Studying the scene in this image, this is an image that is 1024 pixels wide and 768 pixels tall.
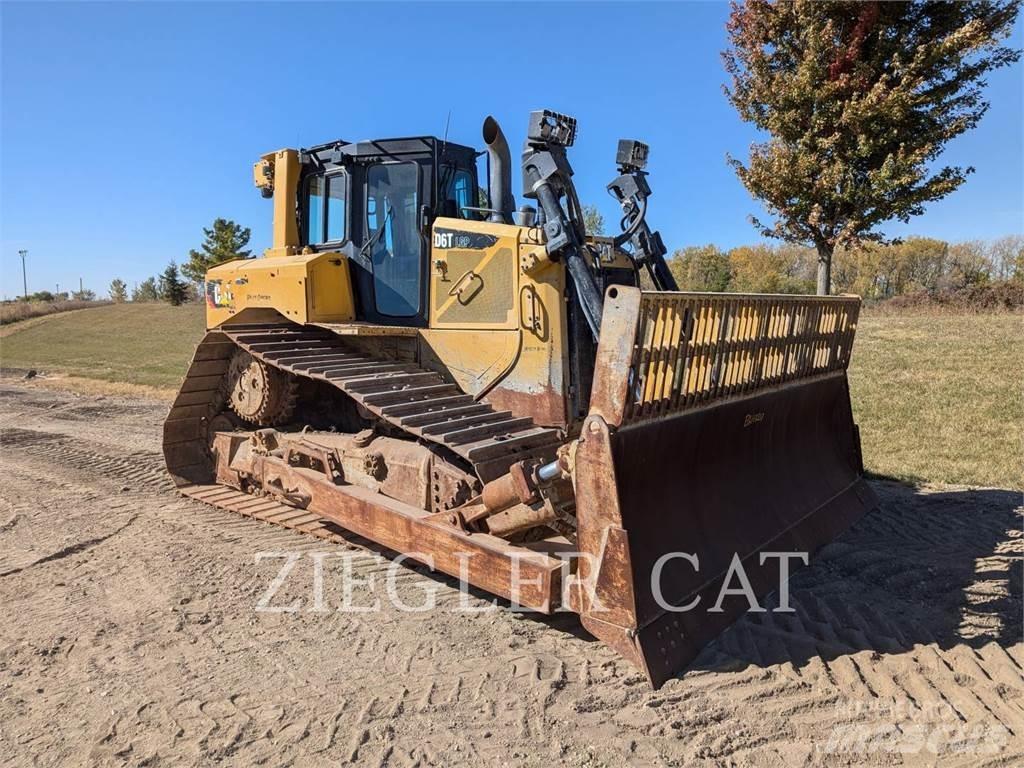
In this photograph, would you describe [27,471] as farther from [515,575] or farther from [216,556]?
[515,575]

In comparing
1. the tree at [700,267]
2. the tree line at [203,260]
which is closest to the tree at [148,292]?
the tree line at [203,260]

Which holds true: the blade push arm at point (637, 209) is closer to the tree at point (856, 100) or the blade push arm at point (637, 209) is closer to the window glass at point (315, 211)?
the window glass at point (315, 211)

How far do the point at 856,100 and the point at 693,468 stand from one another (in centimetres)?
797

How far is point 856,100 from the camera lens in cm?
980

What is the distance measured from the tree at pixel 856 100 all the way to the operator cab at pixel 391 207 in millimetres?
6595

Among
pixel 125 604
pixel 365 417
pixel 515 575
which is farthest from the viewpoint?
pixel 365 417

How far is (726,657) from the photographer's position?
11.5 feet

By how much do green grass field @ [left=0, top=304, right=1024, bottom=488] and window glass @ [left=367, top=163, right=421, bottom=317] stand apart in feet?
16.6

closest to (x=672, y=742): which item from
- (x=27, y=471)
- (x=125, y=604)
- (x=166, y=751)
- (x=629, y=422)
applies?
(x=629, y=422)

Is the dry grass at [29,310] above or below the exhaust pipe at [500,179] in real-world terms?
below

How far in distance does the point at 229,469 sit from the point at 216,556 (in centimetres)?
146

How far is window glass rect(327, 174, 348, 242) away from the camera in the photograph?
5825mm

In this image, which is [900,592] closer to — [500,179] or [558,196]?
[558,196]

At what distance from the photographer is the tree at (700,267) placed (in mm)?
→ 39281
